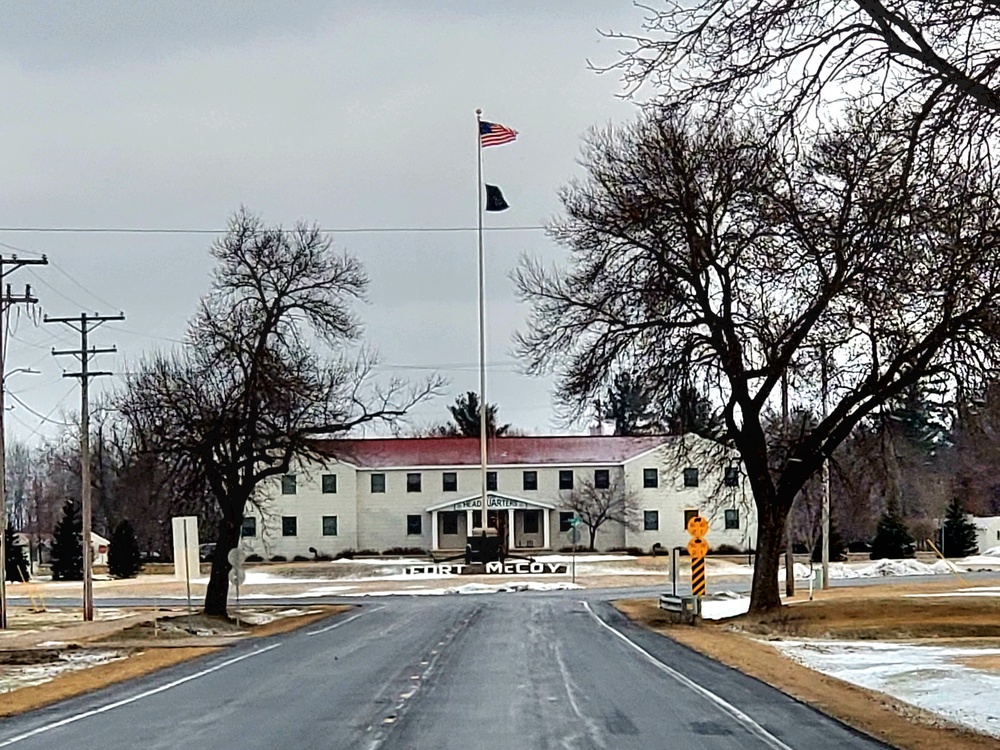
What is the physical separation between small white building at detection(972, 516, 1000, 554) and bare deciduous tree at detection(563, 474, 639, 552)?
71.8 feet

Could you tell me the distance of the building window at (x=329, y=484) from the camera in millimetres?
93125

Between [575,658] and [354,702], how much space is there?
7868 mm

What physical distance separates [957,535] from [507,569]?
2721 cm

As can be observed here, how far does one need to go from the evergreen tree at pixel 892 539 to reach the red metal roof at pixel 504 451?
16.5 metres

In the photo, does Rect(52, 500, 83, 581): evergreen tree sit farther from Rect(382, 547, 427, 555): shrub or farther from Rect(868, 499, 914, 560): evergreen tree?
Rect(868, 499, 914, 560): evergreen tree

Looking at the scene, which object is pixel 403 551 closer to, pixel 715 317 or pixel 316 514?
pixel 316 514

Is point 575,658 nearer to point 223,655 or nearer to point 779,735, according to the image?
point 223,655

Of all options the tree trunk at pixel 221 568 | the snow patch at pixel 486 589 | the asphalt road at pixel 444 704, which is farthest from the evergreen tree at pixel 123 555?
the asphalt road at pixel 444 704

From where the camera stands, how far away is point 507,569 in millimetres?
74312

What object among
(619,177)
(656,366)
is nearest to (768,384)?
(656,366)

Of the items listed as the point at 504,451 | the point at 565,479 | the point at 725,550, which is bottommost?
the point at 725,550

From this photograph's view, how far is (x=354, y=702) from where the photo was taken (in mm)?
18172

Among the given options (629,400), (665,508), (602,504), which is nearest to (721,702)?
(629,400)

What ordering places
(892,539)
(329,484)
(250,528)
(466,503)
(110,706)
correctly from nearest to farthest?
(110,706) < (892,539) < (466,503) < (329,484) < (250,528)
